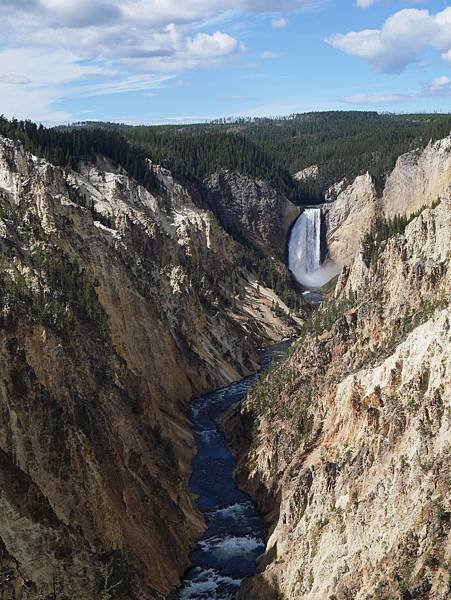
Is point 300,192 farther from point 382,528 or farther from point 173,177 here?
point 382,528

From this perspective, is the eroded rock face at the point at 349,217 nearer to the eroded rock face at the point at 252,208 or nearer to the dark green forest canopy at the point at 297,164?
the dark green forest canopy at the point at 297,164

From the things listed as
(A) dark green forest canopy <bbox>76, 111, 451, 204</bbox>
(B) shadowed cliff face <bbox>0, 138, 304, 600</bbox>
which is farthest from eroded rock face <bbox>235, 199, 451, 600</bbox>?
(A) dark green forest canopy <bbox>76, 111, 451, 204</bbox>

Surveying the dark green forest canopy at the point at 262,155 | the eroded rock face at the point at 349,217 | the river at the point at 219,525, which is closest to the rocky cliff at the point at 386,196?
the eroded rock face at the point at 349,217

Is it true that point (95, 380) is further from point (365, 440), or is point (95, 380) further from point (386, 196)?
point (386, 196)

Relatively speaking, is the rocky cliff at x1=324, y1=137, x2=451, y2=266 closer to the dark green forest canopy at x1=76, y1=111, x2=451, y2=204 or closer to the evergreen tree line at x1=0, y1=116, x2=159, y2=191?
the dark green forest canopy at x1=76, y1=111, x2=451, y2=204

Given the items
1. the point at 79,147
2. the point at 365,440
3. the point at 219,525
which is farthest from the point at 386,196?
the point at 365,440

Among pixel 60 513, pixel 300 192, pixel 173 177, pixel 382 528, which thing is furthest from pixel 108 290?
pixel 300 192
